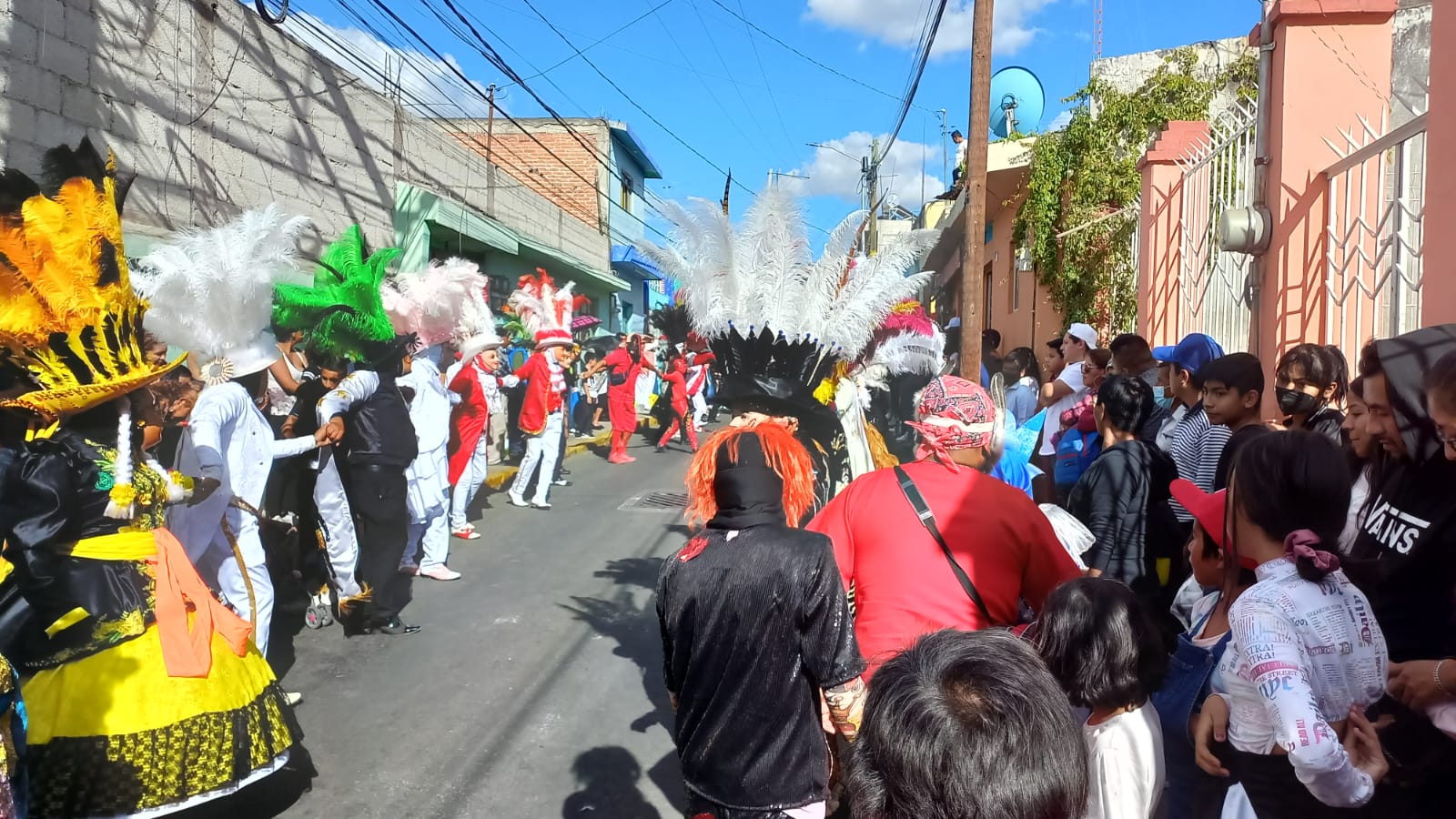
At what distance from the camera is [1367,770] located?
1935 mm

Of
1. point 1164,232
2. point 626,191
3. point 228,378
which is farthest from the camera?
point 626,191

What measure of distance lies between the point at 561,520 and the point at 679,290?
19.5ft

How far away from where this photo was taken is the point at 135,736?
3.02m

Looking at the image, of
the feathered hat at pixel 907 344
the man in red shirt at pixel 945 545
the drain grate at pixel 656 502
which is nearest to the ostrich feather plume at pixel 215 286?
the feathered hat at pixel 907 344

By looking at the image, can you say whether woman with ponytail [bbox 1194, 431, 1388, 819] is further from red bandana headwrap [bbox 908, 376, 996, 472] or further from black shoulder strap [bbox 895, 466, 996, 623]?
red bandana headwrap [bbox 908, 376, 996, 472]

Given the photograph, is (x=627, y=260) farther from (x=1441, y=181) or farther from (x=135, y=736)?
(x=135, y=736)

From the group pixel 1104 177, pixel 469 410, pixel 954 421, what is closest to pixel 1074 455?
pixel 954 421

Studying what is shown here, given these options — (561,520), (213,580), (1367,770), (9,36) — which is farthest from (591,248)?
(1367,770)

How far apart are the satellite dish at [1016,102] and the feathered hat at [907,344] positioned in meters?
12.0

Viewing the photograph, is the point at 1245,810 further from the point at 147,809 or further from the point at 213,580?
the point at 213,580

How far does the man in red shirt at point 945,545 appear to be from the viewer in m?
2.51

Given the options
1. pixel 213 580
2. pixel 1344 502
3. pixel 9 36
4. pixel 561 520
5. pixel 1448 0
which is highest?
pixel 9 36

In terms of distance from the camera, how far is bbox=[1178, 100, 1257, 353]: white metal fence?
6148mm

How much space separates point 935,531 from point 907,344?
10.0ft
